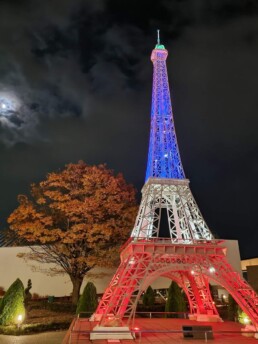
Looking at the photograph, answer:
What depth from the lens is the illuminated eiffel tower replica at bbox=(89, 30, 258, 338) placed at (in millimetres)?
15539

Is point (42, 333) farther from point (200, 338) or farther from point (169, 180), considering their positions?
point (169, 180)

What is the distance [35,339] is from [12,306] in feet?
10.6

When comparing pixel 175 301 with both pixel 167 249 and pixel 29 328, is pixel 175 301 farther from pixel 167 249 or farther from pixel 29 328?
pixel 29 328

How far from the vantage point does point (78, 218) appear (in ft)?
79.8

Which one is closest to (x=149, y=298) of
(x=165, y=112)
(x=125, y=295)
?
(x=125, y=295)

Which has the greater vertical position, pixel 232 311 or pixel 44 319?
pixel 232 311

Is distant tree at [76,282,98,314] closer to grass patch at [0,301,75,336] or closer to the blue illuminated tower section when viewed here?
grass patch at [0,301,75,336]

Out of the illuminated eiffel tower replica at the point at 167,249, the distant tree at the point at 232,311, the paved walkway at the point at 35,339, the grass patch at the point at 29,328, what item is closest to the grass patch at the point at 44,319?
the grass patch at the point at 29,328

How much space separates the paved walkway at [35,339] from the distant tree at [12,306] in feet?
4.40

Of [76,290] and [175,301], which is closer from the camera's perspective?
[175,301]

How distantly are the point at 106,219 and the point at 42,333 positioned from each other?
10026 mm

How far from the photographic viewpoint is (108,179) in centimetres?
2558

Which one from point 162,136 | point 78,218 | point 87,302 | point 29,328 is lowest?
point 29,328

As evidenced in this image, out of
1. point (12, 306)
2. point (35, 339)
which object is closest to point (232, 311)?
point (35, 339)
